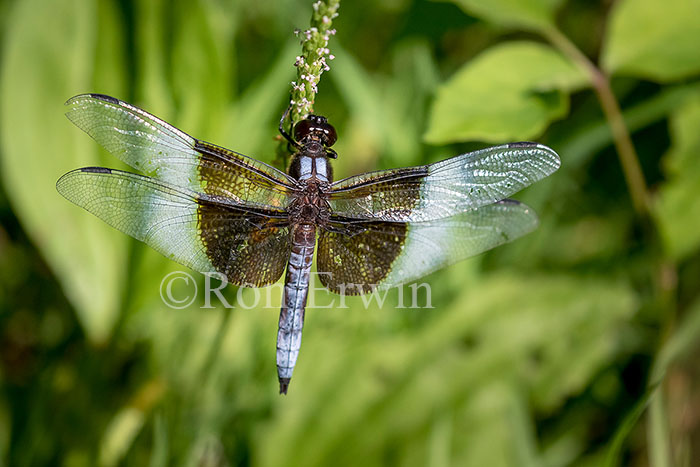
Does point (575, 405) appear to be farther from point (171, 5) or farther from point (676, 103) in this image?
point (171, 5)

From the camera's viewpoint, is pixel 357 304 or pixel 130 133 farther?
pixel 357 304

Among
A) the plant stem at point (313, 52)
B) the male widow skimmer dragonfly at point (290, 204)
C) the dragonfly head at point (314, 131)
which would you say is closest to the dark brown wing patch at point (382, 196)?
the male widow skimmer dragonfly at point (290, 204)

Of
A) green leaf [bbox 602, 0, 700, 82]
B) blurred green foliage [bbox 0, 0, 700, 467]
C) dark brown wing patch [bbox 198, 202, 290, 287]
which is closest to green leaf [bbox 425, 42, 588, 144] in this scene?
blurred green foliage [bbox 0, 0, 700, 467]

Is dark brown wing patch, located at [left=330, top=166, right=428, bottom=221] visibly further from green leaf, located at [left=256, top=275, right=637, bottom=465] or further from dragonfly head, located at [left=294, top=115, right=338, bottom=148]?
green leaf, located at [left=256, top=275, right=637, bottom=465]

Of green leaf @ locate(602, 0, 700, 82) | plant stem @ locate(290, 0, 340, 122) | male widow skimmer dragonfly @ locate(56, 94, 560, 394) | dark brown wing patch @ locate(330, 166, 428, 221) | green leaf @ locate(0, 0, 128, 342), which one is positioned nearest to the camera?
plant stem @ locate(290, 0, 340, 122)

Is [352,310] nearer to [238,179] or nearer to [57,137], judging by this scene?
[238,179]

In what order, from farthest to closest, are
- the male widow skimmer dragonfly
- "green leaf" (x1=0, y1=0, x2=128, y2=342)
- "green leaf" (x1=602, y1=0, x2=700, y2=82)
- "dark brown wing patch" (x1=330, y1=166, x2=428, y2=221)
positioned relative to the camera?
"green leaf" (x1=0, y1=0, x2=128, y2=342), "green leaf" (x1=602, y1=0, x2=700, y2=82), "dark brown wing patch" (x1=330, y1=166, x2=428, y2=221), the male widow skimmer dragonfly

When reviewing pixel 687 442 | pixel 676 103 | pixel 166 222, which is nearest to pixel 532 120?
pixel 676 103

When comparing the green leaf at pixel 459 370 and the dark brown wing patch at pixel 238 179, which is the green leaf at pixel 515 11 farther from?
the green leaf at pixel 459 370

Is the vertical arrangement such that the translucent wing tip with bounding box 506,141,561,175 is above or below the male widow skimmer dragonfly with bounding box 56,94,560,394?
above
